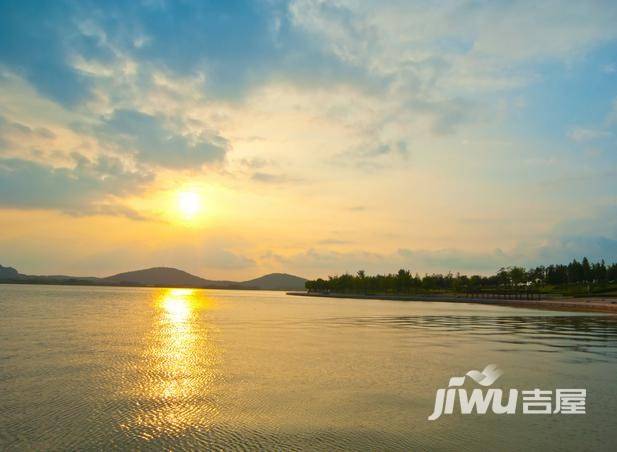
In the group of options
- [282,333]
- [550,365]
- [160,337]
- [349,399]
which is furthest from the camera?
[282,333]

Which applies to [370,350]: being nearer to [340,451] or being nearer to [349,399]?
[349,399]

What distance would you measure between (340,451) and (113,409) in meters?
7.93

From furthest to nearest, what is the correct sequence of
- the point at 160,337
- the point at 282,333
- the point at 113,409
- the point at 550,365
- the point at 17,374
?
1. the point at 282,333
2. the point at 160,337
3. the point at 550,365
4. the point at 17,374
5. the point at 113,409

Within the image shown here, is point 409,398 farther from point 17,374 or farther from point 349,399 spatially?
point 17,374

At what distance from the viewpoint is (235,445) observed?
11930 mm

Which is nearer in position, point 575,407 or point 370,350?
point 575,407

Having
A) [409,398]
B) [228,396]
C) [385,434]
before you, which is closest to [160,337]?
[228,396]

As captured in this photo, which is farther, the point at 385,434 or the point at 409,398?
the point at 409,398

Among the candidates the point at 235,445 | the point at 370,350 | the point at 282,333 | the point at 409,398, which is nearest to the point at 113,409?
the point at 235,445

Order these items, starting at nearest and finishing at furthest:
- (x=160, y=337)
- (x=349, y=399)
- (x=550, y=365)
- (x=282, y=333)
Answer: (x=349, y=399), (x=550, y=365), (x=160, y=337), (x=282, y=333)

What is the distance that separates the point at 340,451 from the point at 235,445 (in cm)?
265

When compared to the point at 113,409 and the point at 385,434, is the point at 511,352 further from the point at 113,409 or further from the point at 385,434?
the point at 113,409

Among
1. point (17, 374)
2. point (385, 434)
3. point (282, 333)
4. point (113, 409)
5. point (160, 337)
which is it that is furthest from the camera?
point (282, 333)

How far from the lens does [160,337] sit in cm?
3784
